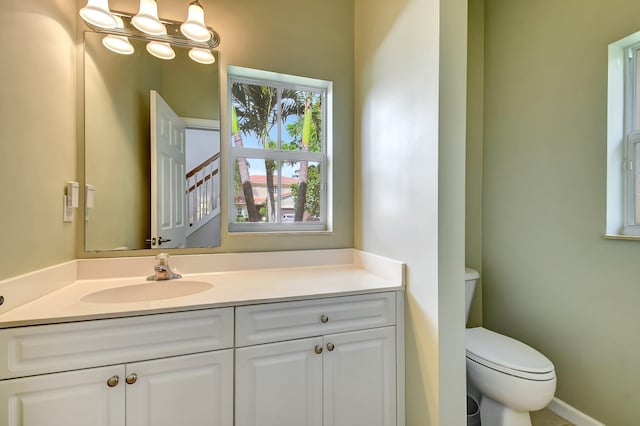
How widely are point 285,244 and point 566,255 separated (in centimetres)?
159

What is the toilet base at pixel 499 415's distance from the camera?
4.17ft

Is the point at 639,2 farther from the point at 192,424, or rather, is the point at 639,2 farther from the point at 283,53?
the point at 192,424

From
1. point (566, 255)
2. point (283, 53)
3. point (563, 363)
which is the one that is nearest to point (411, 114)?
point (283, 53)

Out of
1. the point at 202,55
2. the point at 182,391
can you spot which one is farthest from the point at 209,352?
the point at 202,55

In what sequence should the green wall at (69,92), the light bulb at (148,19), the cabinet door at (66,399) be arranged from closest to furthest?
the cabinet door at (66,399) → the green wall at (69,92) → the light bulb at (148,19)

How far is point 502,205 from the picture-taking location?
72.9 inches

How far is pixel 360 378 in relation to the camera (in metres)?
1.21

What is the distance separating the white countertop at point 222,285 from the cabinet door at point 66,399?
19 cm

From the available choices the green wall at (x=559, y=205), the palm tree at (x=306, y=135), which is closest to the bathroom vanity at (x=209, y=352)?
the palm tree at (x=306, y=135)

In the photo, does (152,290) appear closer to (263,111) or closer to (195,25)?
(263,111)

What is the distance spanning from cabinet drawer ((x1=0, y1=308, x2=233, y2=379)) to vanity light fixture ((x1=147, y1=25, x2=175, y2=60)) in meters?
1.31

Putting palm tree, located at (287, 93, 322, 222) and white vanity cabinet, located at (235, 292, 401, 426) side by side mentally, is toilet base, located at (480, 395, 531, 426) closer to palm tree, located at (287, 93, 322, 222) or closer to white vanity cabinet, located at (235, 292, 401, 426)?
white vanity cabinet, located at (235, 292, 401, 426)

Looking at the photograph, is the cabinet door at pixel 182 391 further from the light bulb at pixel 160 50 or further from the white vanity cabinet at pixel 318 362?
the light bulb at pixel 160 50

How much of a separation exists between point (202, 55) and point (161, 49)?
0.67 ft
